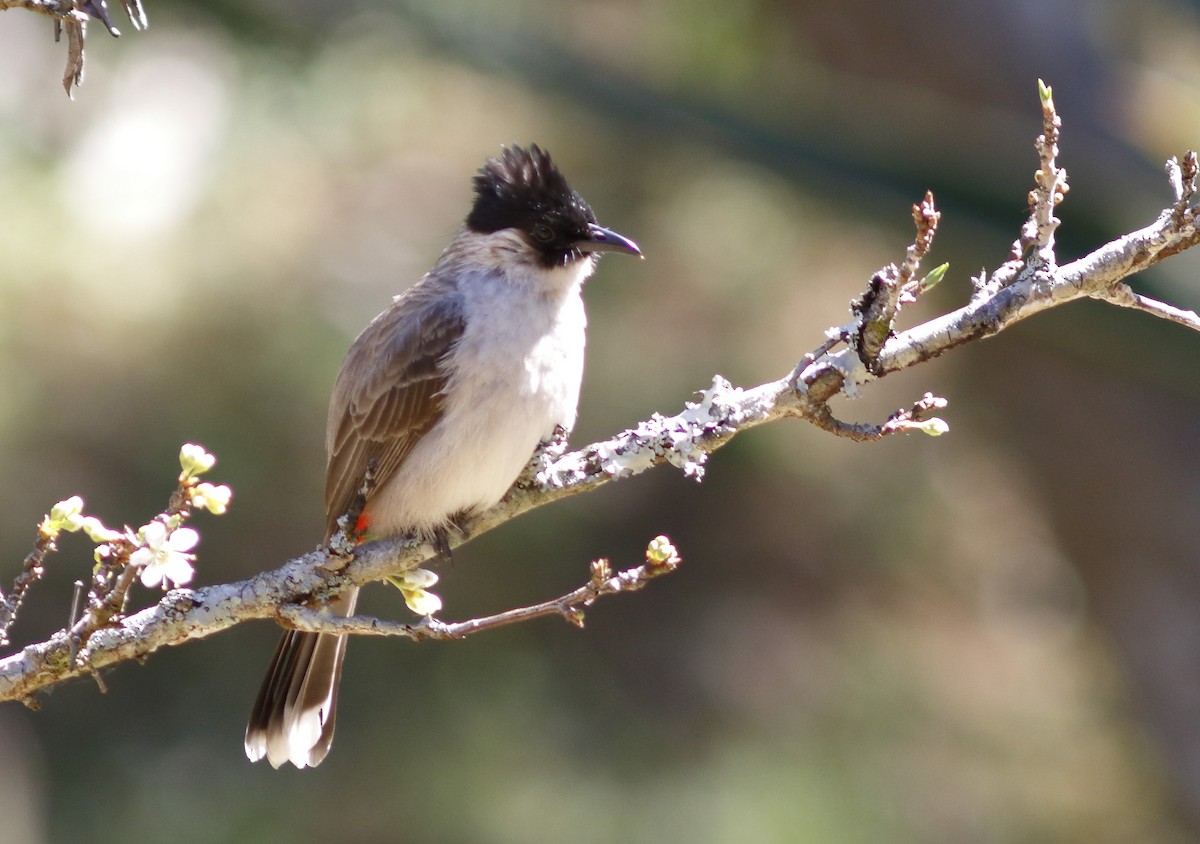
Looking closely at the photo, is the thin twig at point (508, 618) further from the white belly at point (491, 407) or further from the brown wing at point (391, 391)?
the brown wing at point (391, 391)

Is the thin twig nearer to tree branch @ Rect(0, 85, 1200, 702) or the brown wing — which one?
tree branch @ Rect(0, 85, 1200, 702)

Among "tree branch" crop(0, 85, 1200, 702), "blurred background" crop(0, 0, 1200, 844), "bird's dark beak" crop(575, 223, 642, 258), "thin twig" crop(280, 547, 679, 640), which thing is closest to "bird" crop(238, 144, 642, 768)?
"bird's dark beak" crop(575, 223, 642, 258)

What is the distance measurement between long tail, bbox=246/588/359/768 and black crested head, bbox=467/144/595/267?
1.04m

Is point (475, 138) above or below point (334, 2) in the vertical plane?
above

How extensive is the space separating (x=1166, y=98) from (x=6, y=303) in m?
5.65

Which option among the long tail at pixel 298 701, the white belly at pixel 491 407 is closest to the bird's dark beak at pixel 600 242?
the white belly at pixel 491 407

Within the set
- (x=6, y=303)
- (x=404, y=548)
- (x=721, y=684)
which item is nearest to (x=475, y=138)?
(x=6, y=303)

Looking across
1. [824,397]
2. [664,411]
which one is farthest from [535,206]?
[664,411]

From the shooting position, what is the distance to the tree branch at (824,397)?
215 centimetres

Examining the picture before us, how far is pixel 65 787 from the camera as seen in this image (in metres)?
6.31

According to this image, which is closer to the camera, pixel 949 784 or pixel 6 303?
pixel 6 303

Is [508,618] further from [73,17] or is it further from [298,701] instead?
[298,701]

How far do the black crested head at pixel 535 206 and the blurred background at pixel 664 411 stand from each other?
2.10 meters

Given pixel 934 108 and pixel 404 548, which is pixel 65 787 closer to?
pixel 404 548
